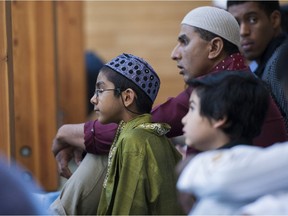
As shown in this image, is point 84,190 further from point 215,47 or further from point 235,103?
point 235,103

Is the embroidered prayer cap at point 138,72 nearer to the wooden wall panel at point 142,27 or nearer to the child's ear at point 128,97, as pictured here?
the child's ear at point 128,97

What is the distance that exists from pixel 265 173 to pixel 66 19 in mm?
6124

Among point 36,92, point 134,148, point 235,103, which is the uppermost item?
point 235,103

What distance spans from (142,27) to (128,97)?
7.54m

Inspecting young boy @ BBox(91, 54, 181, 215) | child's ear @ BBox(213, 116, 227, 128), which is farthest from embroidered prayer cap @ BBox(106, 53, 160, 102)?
child's ear @ BBox(213, 116, 227, 128)

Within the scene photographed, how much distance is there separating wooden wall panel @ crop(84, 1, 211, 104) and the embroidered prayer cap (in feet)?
23.9

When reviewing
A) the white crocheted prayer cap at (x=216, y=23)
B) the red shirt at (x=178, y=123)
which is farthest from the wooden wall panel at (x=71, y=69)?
the white crocheted prayer cap at (x=216, y=23)

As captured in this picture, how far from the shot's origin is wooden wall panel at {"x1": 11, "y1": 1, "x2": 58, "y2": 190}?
6977mm

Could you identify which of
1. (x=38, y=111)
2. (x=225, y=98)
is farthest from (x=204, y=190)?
(x=38, y=111)

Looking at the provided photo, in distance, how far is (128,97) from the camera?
13.0 feet

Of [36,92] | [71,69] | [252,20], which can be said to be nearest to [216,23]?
[252,20]

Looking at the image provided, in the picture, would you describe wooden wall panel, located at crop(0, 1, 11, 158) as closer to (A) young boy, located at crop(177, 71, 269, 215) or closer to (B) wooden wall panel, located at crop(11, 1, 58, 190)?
(A) young boy, located at crop(177, 71, 269, 215)

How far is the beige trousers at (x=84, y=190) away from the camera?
4.12m

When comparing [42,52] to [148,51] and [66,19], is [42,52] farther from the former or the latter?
[148,51]
